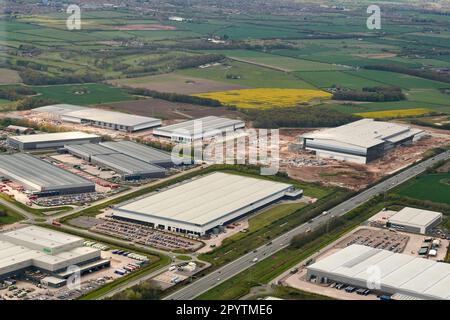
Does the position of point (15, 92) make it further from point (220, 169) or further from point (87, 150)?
point (220, 169)

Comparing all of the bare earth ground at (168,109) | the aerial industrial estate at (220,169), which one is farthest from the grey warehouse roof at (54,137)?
the bare earth ground at (168,109)

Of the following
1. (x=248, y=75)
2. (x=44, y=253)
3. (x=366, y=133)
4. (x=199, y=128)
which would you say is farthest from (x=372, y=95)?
(x=44, y=253)

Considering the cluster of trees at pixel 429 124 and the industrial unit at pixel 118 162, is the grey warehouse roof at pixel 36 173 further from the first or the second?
the cluster of trees at pixel 429 124

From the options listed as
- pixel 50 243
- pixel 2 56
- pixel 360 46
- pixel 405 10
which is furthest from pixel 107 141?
pixel 405 10

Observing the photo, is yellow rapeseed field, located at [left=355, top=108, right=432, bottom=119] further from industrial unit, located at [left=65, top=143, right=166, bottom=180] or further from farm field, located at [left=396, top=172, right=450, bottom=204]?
industrial unit, located at [left=65, top=143, right=166, bottom=180]

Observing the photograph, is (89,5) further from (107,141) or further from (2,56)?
(107,141)
